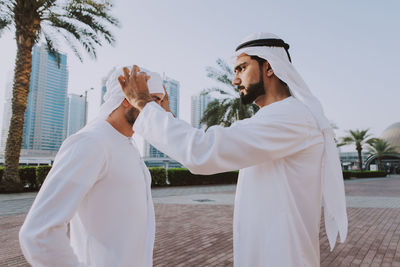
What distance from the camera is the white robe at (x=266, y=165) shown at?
1.34 meters

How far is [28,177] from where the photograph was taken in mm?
15188

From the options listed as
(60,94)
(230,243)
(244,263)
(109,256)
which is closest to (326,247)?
(230,243)

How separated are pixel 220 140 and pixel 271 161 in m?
0.45

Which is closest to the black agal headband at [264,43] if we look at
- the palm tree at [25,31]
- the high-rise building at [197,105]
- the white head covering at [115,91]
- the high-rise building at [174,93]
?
the white head covering at [115,91]

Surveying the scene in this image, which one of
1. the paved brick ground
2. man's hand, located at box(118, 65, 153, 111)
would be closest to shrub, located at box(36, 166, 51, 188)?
the paved brick ground

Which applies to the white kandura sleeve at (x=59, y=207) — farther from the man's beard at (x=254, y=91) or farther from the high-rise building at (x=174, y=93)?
the high-rise building at (x=174, y=93)

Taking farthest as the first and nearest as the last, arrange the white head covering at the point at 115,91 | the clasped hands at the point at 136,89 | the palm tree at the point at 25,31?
1. the palm tree at the point at 25,31
2. the white head covering at the point at 115,91
3. the clasped hands at the point at 136,89

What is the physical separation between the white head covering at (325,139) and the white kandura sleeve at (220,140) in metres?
0.27

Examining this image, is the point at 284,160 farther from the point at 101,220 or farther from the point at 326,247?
the point at 326,247

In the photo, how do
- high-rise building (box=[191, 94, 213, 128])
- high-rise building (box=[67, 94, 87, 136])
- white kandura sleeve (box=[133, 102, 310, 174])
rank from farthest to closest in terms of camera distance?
high-rise building (box=[191, 94, 213, 128]) < high-rise building (box=[67, 94, 87, 136]) < white kandura sleeve (box=[133, 102, 310, 174])

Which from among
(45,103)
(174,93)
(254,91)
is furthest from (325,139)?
(45,103)

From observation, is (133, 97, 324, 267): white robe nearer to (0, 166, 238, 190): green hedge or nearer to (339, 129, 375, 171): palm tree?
(0, 166, 238, 190): green hedge

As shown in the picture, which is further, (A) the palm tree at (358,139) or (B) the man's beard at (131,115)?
(A) the palm tree at (358,139)

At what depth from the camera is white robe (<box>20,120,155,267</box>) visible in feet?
4.49
